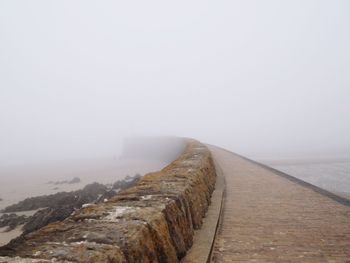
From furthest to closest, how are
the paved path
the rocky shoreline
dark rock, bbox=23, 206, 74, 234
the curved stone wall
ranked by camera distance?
the rocky shoreline
dark rock, bbox=23, 206, 74, 234
the paved path
the curved stone wall

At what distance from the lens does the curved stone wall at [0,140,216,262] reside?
1.95 metres

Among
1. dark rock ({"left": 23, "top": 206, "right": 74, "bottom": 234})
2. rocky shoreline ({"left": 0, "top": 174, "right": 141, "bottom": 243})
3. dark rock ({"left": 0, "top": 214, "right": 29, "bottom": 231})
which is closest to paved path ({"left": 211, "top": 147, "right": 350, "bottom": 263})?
rocky shoreline ({"left": 0, "top": 174, "right": 141, "bottom": 243})

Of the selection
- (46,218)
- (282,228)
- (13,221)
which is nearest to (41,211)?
(13,221)

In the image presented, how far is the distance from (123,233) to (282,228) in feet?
11.1

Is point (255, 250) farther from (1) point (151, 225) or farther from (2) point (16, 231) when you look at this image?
(2) point (16, 231)

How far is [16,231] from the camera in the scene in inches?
440

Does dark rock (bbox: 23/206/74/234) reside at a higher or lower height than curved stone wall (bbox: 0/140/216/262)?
lower

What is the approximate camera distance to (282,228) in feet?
15.4

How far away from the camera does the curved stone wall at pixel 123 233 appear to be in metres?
1.95

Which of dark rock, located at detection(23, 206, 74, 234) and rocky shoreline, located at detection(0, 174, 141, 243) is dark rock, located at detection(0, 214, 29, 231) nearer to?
rocky shoreline, located at detection(0, 174, 141, 243)

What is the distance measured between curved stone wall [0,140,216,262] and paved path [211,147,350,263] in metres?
0.86

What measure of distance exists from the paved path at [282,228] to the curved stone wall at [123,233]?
86cm

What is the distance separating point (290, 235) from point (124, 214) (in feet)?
9.53

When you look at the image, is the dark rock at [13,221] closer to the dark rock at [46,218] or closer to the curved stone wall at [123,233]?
the dark rock at [46,218]
